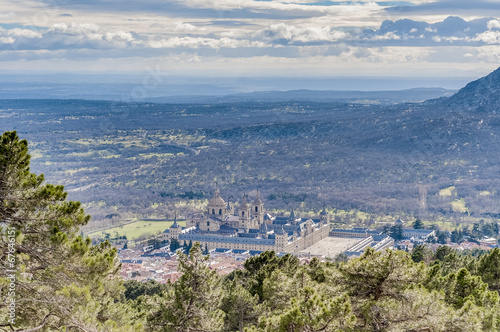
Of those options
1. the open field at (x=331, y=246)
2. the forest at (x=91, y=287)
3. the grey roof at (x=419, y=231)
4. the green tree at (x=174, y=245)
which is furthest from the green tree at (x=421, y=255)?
the grey roof at (x=419, y=231)

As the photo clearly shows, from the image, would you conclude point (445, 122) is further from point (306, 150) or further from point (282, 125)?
point (282, 125)

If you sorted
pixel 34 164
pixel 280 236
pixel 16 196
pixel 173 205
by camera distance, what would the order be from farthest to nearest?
pixel 34 164 → pixel 173 205 → pixel 280 236 → pixel 16 196

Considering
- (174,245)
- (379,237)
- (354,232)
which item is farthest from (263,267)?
(354,232)

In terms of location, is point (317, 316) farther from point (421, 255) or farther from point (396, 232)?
point (396, 232)

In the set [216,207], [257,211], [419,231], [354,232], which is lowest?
[419,231]

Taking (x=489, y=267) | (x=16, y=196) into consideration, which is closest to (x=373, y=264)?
(x=16, y=196)

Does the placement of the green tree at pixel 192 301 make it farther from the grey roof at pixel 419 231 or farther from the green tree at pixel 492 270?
the grey roof at pixel 419 231
